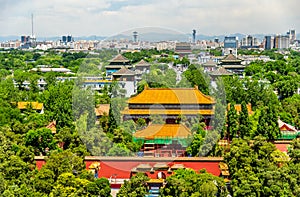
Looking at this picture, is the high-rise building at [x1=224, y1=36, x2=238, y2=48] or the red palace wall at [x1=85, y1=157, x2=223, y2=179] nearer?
the red palace wall at [x1=85, y1=157, x2=223, y2=179]

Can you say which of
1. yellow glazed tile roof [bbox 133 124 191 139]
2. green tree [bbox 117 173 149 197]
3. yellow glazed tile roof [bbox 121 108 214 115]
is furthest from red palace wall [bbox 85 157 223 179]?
yellow glazed tile roof [bbox 121 108 214 115]

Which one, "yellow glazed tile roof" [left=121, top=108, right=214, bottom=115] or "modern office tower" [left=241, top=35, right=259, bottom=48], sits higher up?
"modern office tower" [left=241, top=35, right=259, bottom=48]

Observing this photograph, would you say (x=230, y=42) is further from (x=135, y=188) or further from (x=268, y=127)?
(x=135, y=188)

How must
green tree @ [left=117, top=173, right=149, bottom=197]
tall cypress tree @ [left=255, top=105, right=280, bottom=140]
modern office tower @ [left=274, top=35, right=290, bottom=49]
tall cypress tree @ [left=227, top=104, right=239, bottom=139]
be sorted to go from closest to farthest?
1. green tree @ [left=117, top=173, right=149, bottom=197]
2. tall cypress tree @ [left=255, top=105, right=280, bottom=140]
3. tall cypress tree @ [left=227, top=104, right=239, bottom=139]
4. modern office tower @ [left=274, top=35, right=290, bottom=49]

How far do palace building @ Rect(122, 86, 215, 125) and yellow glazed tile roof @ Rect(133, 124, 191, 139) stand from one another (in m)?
0.85

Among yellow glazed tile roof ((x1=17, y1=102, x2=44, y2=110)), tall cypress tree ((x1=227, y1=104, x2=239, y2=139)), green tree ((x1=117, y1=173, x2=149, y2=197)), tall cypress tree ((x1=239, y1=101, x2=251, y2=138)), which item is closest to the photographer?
green tree ((x1=117, y1=173, x2=149, y2=197))

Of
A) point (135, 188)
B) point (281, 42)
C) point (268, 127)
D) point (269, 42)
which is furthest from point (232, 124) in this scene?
point (269, 42)

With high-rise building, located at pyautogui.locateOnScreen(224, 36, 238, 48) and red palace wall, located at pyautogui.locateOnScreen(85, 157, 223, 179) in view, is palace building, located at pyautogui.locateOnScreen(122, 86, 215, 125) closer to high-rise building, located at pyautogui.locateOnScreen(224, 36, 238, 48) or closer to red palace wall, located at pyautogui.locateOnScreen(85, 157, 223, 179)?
red palace wall, located at pyautogui.locateOnScreen(85, 157, 223, 179)

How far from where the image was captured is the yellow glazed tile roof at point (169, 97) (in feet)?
41.7

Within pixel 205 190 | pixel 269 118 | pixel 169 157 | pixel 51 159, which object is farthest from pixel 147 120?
pixel 205 190

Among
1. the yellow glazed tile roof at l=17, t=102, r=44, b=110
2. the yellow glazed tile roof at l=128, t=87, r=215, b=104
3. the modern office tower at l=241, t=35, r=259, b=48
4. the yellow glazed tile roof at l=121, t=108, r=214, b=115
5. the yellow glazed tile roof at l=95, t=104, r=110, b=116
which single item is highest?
the modern office tower at l=241, t=35, r=259, b=48

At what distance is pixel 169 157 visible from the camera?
10156 mm

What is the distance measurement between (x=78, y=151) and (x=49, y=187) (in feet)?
6.02

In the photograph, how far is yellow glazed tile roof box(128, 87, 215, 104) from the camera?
12695mm
